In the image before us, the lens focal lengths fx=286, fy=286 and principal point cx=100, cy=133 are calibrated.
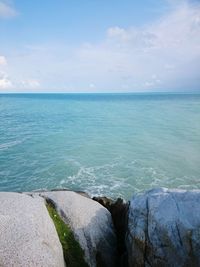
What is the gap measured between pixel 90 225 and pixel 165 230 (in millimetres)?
3549

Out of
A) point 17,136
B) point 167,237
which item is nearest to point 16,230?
point 167,237

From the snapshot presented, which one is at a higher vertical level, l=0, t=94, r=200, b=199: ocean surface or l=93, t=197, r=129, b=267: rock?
l=93, t=197, r=129, b=267: rock

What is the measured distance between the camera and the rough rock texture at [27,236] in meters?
9.62

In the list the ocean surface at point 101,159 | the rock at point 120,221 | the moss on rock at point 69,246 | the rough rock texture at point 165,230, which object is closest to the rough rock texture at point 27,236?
the moss on rock at point 69,246

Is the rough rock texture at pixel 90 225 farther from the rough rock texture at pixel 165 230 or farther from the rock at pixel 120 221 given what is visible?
the rough rock texture at pixel 165 230

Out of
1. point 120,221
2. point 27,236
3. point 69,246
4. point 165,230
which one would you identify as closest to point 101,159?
point 120,221

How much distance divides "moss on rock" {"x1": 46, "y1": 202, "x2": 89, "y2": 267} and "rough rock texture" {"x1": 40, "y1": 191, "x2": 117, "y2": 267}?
206 millimetres

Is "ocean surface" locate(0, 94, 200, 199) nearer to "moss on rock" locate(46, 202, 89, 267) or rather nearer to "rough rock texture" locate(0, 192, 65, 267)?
"moss on rock" locate(46, 202, 89, 267)

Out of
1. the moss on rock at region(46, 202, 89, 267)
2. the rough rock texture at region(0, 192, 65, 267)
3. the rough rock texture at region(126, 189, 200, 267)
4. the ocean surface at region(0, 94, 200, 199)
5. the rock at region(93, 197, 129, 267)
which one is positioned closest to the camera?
the rough rock texture at region(0, 192, 65, 267)

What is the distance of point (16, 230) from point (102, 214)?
470 centimetres

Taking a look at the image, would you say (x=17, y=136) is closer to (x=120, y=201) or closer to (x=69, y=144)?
(x=69, y=144)

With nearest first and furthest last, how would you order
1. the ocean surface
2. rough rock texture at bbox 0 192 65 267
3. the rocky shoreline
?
1. rough rock texture at bbox 0 192 65 267
2. the rocky shoreline
3. the ocean surface


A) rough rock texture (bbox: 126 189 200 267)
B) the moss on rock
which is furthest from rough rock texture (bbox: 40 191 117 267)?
rough rock texture (bbox: 126 189 200 267)

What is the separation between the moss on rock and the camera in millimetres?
11203
